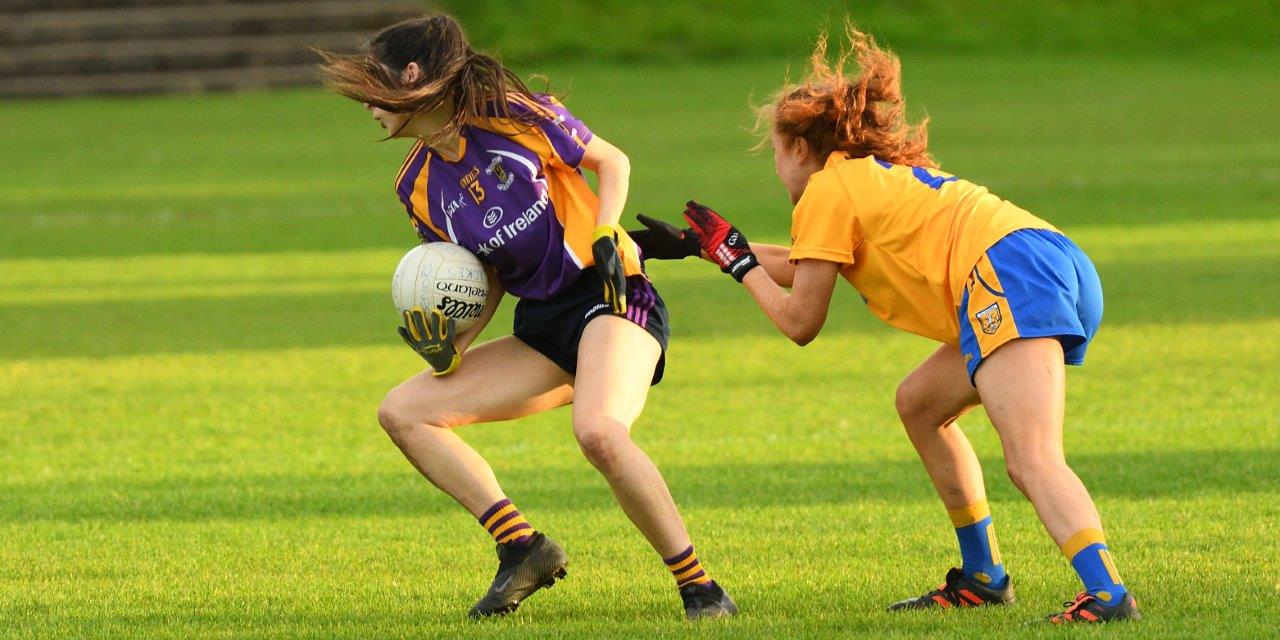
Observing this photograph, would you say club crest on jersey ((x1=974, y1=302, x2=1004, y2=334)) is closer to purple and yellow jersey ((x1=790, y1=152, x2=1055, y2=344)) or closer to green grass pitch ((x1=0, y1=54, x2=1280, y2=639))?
purple and yellow jersey ((x1=790, y1=152, x2=1055, y2=344))

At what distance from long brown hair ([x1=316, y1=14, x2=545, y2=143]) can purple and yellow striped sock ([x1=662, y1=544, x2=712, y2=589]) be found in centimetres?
141

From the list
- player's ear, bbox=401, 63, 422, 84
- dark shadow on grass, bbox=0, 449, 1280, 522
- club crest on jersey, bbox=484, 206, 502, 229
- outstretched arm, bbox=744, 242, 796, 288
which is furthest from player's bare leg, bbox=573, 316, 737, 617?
dark shadow on grass, bbox=0, 449, 1280, 522

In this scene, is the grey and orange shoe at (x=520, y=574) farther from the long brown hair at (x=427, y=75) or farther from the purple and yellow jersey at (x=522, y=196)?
the long brown hair at (x=427, y=75)

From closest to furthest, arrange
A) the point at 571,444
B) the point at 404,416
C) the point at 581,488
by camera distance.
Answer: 1. the point at 404,416
2. the point at 581,488
3. the point at 571,444

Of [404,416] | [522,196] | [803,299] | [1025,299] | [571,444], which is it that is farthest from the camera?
[571,444]

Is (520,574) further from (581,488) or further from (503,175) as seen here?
(581,488)

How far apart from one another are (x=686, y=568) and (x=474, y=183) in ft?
4.35

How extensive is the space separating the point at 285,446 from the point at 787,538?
3.12 metres

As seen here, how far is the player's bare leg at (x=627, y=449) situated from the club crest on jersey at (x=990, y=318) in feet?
3.25

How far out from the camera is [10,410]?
988cm

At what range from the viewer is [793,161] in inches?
214

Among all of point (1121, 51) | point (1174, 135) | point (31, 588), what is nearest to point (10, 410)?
point (31, 588)

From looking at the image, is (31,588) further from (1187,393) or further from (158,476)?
(1187,393)

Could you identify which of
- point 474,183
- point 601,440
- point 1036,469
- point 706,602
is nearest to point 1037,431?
point 1036,469
